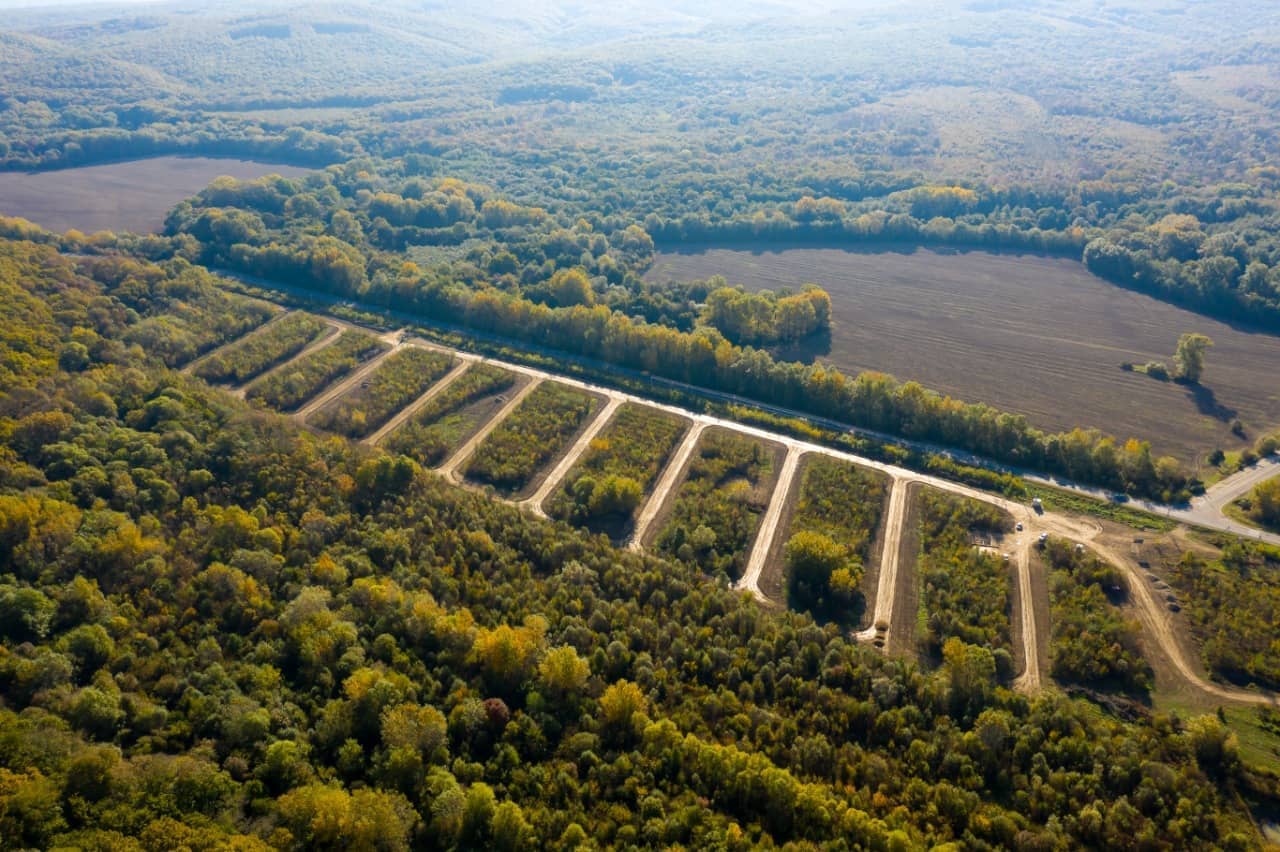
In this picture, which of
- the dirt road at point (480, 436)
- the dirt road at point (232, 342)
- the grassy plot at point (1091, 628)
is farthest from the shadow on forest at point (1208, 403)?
the dirt road at point (232, 342)

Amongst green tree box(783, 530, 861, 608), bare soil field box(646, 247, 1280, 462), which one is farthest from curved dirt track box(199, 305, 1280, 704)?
bare soil field box(646, 247, 1280, 462)

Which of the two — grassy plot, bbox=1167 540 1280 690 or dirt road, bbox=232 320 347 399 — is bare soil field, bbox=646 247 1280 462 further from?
dirt road, bbox=232 320 347 399

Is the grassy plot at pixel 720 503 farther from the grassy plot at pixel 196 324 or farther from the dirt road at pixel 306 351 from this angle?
the grassy plot at pixel 196 324

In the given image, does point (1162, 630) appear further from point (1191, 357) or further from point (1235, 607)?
point (1191, 357)

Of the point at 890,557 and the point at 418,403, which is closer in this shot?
the point at 890,557

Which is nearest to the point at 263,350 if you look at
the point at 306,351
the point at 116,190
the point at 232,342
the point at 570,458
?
the point at 306,351
